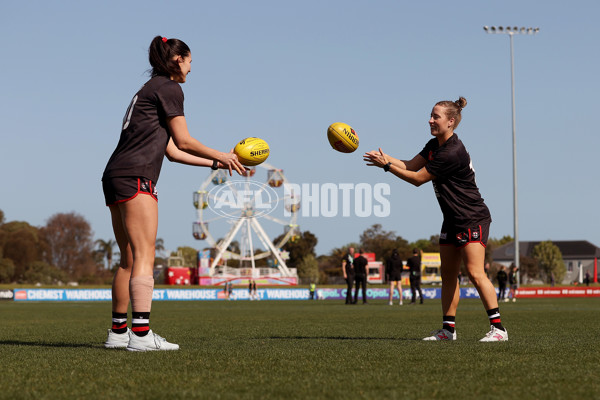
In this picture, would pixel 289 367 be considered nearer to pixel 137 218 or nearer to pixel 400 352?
pixel 400 352

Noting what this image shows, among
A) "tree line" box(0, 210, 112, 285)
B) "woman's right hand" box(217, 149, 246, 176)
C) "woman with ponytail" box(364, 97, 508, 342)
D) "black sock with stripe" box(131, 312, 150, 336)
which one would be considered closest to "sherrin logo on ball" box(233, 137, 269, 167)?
"woman's right hand" box(217, 149, 246, 176)

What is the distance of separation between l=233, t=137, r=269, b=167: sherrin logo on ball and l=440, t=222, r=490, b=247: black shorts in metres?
1.87

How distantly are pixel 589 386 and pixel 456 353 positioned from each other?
168 cm

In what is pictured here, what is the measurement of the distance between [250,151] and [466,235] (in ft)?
6.96

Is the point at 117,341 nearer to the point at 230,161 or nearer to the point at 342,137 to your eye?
the point at 230,161

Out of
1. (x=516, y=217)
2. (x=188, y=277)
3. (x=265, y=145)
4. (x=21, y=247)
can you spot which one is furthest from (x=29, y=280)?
(x=265, y=145)

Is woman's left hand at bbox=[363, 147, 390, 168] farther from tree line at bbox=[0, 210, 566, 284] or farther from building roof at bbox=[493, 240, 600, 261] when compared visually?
building roof at bbox=[493, 240, 600, 261]

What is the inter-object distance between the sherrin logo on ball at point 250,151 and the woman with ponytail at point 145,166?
67 centimetres

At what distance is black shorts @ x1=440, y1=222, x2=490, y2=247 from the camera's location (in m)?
6.88

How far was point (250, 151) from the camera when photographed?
22.6ft

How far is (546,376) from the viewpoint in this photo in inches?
171

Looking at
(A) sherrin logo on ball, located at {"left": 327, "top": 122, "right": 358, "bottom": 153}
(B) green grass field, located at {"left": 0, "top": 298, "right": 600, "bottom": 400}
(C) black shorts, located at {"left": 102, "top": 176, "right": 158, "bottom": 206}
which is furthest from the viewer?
(A) sherrin logo on ball, located at {"left": 327, "top": 122, "right": 358, "bottom": 153}

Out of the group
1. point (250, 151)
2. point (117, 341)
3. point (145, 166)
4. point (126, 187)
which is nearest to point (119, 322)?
point (117, 341)

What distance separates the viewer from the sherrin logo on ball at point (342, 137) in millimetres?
8062
